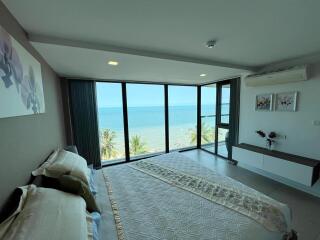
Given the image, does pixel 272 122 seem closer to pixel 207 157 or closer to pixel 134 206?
pixel 207 157

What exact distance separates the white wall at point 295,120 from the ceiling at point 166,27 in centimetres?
61

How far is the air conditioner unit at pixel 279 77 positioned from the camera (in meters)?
2.45

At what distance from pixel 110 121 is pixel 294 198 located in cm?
410

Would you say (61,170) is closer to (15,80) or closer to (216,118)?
(15,80)

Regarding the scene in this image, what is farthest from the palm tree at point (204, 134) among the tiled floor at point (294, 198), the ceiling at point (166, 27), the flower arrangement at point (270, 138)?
the ceiling at point (166, 27)

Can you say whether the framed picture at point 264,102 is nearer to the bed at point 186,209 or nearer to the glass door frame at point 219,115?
the glass door frame at point 219,115

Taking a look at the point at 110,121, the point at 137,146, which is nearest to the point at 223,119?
the point at 137,146

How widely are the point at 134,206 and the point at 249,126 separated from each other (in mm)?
3166

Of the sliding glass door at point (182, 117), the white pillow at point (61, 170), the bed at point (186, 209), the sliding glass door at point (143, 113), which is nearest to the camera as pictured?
the bed at point (186, 209)

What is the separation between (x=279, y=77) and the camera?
2.70 metres

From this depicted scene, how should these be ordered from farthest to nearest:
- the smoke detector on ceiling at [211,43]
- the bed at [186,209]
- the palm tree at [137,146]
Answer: the palm tree at [137,146] < the smoke detector on ceiling at [211,43] < the bed at [186,209]

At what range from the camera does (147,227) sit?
1.20 m

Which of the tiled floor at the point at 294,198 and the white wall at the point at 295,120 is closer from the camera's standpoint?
the tiled floor at the point at 294,198

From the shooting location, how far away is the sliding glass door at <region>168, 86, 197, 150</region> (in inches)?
189
